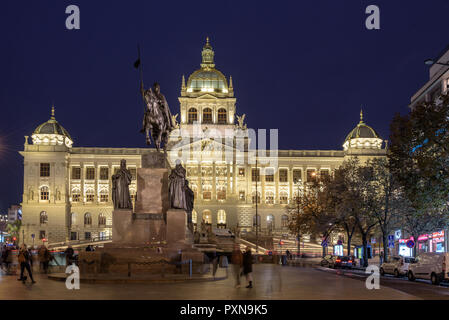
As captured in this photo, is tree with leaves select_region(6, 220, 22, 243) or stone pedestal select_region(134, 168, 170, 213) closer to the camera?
stone pedestal select_region(134, 168, 170, 213)

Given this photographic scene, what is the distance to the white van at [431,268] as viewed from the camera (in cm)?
2739

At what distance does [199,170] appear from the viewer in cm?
10775

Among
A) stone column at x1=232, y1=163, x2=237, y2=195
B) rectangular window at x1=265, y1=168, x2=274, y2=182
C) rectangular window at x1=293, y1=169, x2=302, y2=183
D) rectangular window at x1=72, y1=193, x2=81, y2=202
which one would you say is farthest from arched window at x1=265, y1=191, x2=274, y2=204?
rectangular window at x1=72, y1=193, x2=81, y2=202

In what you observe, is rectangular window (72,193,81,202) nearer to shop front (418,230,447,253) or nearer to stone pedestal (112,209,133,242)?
shop front (418,230,447,253)

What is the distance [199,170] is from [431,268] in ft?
265

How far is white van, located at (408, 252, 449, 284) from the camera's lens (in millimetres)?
27391

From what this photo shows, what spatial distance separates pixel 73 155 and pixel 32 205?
12313mm

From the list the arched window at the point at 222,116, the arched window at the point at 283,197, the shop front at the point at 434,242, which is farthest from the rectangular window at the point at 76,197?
the shop front at the point at 434,242

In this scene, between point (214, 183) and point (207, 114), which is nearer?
point (214, 183)

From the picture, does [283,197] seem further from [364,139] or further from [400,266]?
[400,266]

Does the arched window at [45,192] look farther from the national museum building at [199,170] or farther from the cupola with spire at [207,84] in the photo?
the cupola with spire at [207,84]

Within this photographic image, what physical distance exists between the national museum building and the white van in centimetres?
7156

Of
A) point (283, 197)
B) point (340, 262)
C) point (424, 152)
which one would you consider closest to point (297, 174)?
point (283, 197)
